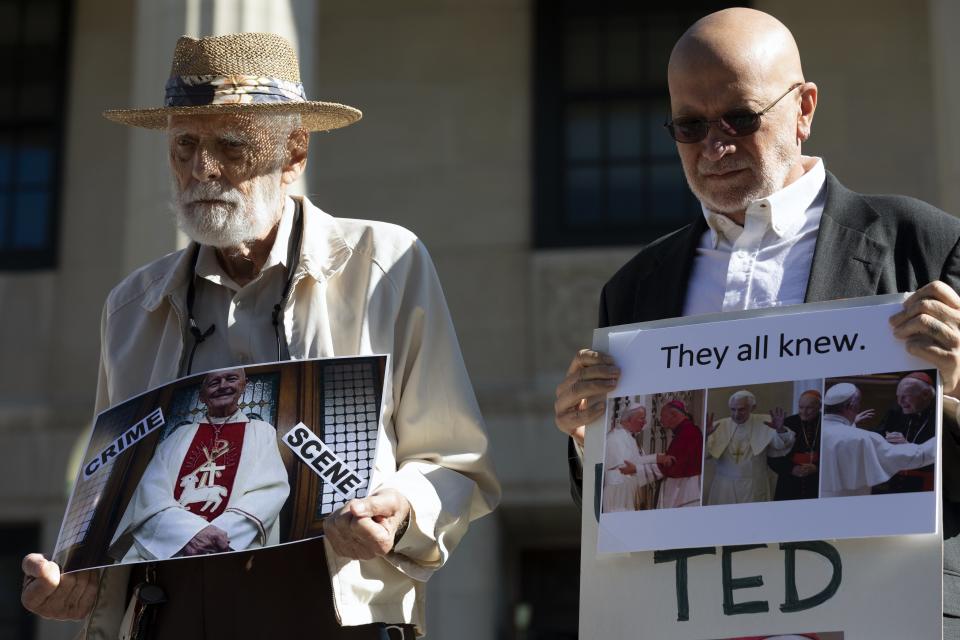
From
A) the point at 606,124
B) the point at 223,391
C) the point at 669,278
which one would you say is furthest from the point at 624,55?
the point at 223,391

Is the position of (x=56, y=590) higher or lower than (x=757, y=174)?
lower

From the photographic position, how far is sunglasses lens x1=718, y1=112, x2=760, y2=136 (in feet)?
12.9

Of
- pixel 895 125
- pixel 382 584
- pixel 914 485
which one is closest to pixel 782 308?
pixel 914 485

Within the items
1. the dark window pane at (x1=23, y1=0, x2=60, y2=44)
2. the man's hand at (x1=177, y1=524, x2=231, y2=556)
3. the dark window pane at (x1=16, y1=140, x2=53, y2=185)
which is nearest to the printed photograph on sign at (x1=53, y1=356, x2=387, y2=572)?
the man's hand at (x1=177, y1=524, x2=231, y2=556)

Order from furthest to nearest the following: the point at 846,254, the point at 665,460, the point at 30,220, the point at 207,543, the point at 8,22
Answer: the point at 8,22, the point at 30,220, the point at 846,254, the point at 207,543, the point at 665,460

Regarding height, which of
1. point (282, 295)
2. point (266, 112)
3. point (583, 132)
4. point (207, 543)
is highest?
point (583, 132)

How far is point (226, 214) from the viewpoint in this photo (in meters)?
4.21

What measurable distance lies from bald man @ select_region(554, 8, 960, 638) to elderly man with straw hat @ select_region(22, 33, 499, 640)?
0.38 meters

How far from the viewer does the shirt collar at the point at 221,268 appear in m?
4.24

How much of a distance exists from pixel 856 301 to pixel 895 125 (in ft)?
24.8

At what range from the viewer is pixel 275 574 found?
3.91m

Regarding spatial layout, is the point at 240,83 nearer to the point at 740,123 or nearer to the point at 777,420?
the point at 740,123

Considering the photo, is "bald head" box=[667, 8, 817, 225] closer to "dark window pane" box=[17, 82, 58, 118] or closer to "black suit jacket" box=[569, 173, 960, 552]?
"black suit jacket" box=[569, 173, 960, 552]

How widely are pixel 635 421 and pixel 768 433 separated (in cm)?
32
